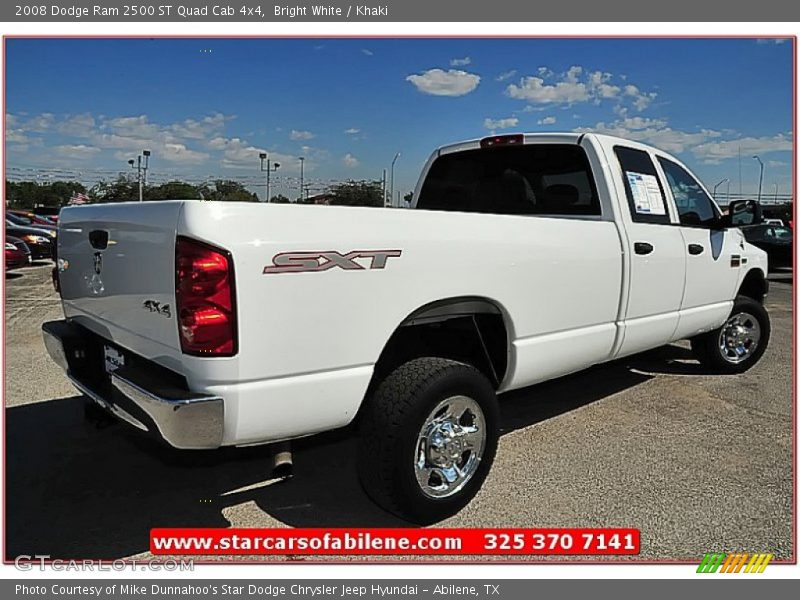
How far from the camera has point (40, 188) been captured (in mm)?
25062

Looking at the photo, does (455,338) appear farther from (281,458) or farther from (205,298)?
(205,298)

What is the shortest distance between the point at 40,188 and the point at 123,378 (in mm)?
26155

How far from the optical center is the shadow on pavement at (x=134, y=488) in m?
3.11

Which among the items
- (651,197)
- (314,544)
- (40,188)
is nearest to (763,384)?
(651,197)

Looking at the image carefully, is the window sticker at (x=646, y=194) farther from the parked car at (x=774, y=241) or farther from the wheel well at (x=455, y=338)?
the parked car at (x=774, y=241)

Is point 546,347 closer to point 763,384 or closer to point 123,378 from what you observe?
point 123,378

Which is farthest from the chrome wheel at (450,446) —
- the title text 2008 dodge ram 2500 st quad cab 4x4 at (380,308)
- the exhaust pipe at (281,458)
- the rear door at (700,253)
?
the rear door at (700,253)

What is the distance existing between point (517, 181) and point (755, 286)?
9.85 feet

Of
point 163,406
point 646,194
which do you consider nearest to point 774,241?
point 646,194

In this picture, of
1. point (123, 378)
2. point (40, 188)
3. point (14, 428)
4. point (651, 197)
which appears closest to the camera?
point (123, 378)

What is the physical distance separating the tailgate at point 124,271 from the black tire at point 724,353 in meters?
4.87

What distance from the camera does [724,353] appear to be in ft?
19.6

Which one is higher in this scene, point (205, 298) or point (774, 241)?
point (774, 241)

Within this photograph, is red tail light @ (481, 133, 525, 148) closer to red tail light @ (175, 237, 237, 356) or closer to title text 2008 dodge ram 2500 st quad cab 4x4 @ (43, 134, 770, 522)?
title text 2008 dodge ram 2500 st quad cab 4x4 @ (43, 134, 770, 522)
